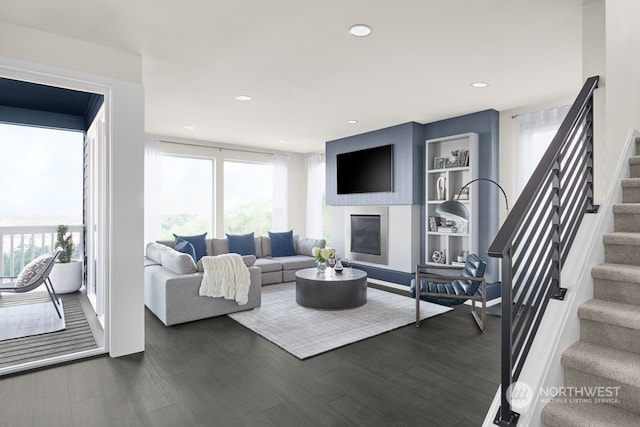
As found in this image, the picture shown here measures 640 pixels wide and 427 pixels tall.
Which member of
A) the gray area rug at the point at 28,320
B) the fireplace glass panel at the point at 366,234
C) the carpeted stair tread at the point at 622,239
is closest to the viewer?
the carpeted stair tread at the point at 622,239

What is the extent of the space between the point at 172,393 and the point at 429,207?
4.37m

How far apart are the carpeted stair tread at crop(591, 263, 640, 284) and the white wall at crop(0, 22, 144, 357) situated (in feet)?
10.8

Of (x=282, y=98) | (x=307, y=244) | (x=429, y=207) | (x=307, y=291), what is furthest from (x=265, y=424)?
(x=307, y=244)

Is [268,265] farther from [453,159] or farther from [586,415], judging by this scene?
[586,415]

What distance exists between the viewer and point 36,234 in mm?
5383

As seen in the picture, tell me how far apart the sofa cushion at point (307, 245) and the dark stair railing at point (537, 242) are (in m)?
4.81

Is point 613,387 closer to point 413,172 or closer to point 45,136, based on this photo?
point 413,172

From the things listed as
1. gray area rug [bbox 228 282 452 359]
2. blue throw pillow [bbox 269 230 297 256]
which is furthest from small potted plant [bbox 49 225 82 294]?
blue throw pillow [bbox 269 230 297 256]

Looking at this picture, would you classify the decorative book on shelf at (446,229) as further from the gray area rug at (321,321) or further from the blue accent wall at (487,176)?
the gray area rug at (321,321)

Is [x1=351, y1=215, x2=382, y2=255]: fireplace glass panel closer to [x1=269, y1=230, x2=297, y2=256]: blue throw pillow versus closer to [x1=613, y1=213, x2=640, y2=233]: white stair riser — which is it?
[x1=269, y1=230, x2=297, y2=256]: blue throw pillow

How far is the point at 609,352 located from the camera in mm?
1593

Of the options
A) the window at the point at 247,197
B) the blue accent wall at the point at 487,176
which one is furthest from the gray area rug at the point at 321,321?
the window at the point at 247,197

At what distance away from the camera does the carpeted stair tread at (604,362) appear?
1420 mm

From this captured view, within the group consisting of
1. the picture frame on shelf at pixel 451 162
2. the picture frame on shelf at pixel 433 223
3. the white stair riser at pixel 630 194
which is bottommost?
the picture frame on shelf at pixel 433 223
